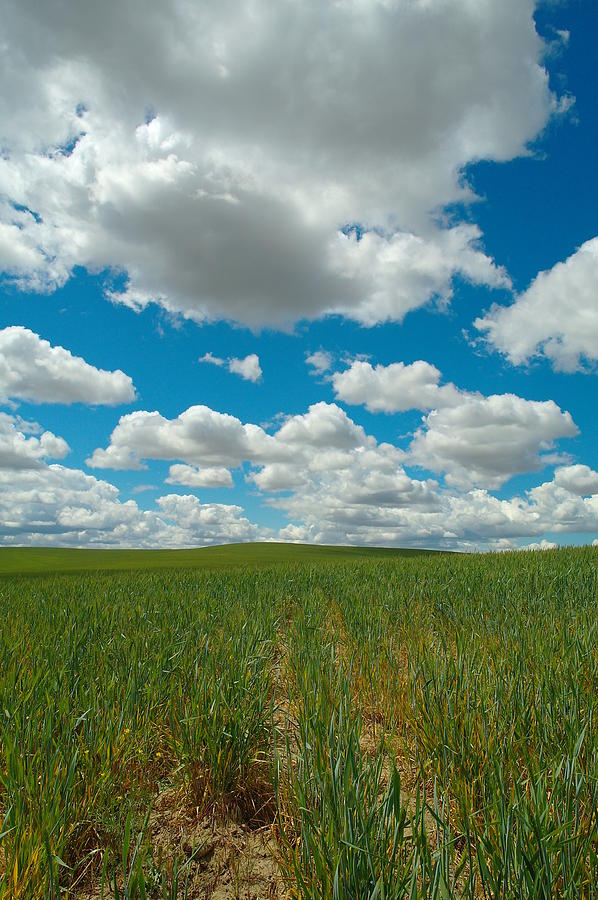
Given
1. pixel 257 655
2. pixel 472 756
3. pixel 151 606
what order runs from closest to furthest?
pixel 472 756
pixel 257 655
pixel 151 606

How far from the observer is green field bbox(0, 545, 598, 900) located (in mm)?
1644

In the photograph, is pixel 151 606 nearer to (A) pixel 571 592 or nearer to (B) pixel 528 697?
(B) pixel 528 697

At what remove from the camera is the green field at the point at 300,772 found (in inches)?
64.7

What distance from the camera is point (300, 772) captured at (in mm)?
2014

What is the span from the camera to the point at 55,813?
199 cm

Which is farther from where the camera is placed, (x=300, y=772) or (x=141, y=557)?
(x=141, y=557)

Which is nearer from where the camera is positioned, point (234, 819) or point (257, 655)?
point (234, 819)

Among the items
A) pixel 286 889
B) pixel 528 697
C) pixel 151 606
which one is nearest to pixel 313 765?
pixel 286 889

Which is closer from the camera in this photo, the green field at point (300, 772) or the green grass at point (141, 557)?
the green field at point (300, 772)

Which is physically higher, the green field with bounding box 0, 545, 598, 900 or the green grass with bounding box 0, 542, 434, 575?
the green field with bounding box 0, 545, 598, 900

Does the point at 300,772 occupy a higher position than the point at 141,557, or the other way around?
the point at 300,772

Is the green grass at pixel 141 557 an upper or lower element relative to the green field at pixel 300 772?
lower

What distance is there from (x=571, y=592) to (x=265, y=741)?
5.24 meters

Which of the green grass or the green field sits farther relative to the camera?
the green grass
